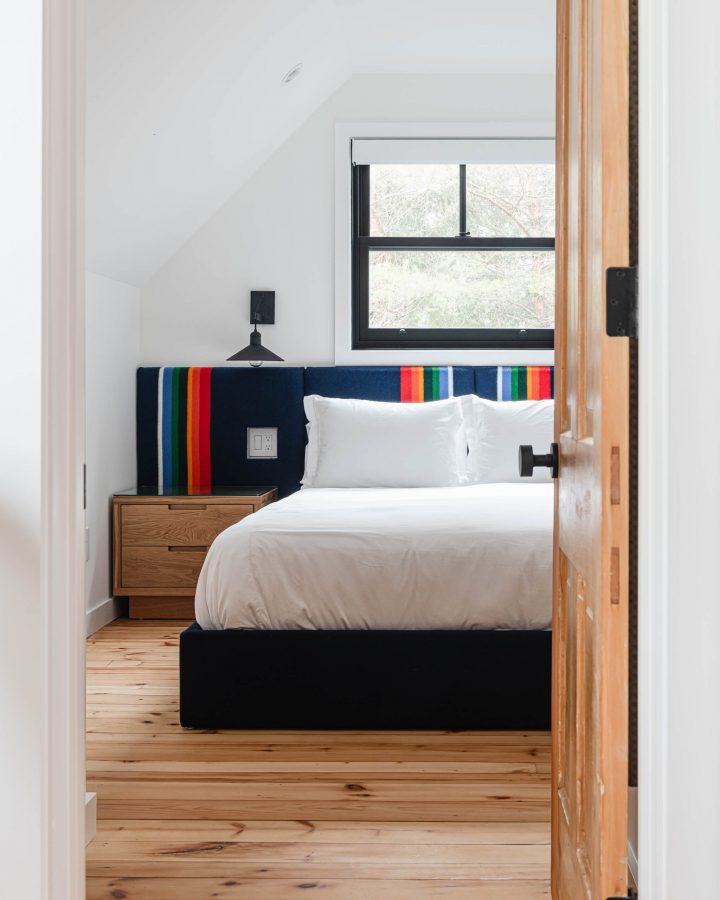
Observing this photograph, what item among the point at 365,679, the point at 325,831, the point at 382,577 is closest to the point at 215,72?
the point at 382,577

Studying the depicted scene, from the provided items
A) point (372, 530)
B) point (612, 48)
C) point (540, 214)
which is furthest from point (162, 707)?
point (540, 214)

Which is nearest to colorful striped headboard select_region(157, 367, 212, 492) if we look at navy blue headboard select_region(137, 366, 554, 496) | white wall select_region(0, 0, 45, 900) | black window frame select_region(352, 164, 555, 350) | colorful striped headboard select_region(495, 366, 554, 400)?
navy blue headboard select_region(137, 366, 554, 496)

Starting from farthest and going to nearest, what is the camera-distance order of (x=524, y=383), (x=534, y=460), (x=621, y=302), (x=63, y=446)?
(x=524, y=383) → (x=534, y=460) → (x=63, y=446) → (x=621, y=302)

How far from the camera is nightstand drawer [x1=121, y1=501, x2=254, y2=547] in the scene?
411cm

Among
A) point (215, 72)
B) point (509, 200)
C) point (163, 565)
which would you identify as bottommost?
point (163, 565)

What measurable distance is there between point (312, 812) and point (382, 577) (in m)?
0.77

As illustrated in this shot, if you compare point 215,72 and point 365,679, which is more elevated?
point 215,72

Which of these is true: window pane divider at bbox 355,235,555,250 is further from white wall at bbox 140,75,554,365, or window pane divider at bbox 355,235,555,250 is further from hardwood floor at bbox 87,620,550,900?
hardwood floor at bbox 87,620,550,900

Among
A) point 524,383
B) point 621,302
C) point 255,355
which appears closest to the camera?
point 621,302

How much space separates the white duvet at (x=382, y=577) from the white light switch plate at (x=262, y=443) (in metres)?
1.85

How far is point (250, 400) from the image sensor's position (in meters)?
4.67

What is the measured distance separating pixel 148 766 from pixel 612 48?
7.10 feet

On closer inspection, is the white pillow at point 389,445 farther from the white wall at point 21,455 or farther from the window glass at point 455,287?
the white wall at point 21,455
